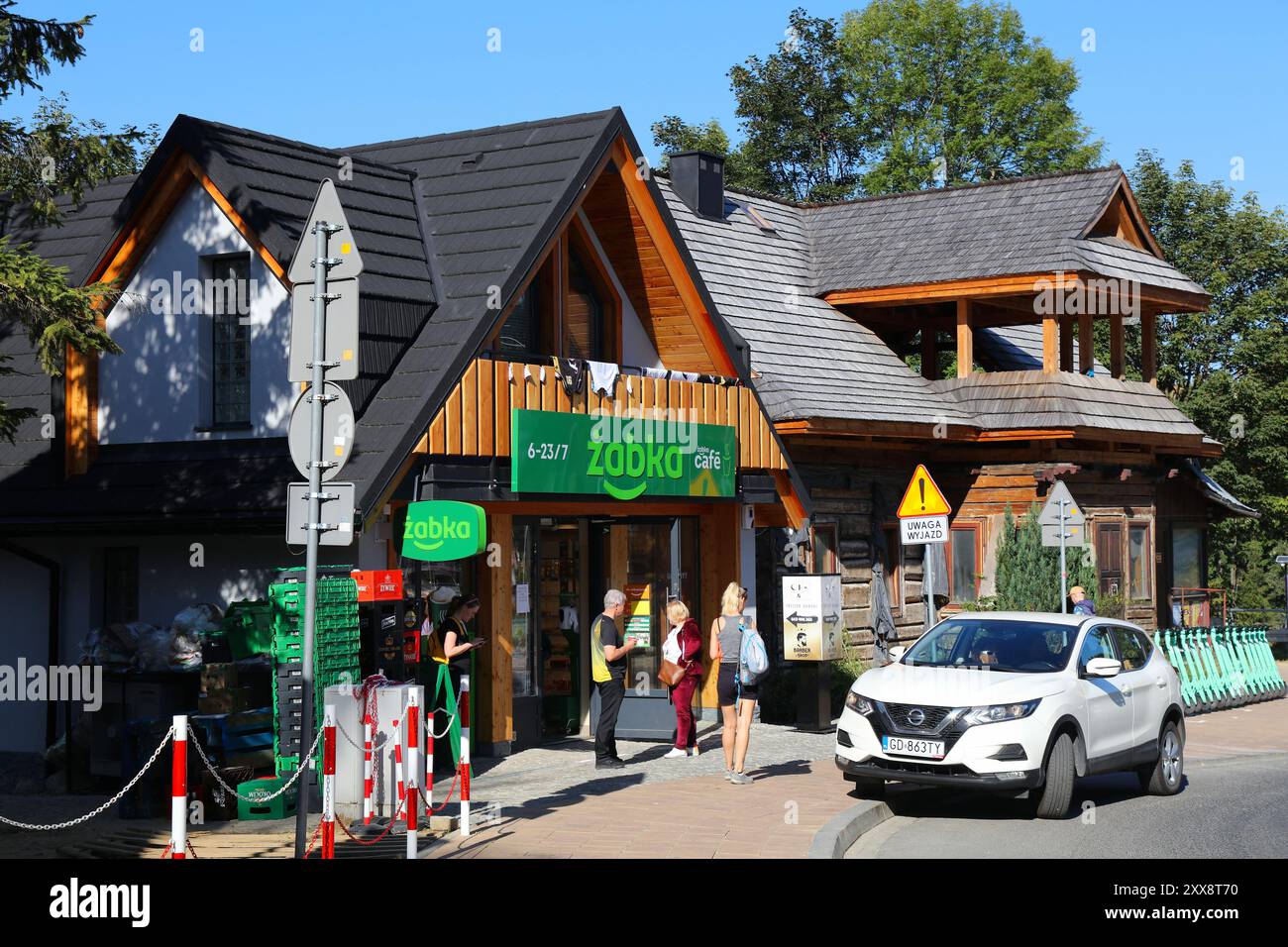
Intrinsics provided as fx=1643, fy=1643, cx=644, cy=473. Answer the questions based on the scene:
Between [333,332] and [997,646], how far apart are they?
736 cm

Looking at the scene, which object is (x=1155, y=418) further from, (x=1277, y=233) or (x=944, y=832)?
(x=944, y=832)

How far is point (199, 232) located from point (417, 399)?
11.5 ft

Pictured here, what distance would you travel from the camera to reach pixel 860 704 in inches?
573

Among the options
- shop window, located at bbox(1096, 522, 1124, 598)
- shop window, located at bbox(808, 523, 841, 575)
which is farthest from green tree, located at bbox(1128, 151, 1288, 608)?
shop window, located at bbox(808, 523, 841, 575)

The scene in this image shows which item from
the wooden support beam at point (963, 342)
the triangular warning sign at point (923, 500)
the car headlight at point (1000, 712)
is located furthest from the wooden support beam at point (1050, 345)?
the car headlight at point (1000, 712)

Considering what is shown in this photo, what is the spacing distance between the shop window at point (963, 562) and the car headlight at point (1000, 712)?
14660 millimetres

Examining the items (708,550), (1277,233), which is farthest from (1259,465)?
(708,550)

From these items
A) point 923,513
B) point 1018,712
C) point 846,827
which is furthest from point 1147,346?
point 846,827

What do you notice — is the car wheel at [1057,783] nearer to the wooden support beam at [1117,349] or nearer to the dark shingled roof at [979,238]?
the dark shingled roof at [979,238]

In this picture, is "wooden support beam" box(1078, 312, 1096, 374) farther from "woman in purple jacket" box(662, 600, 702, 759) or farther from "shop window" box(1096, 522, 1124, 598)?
"woman in purple jacket" box(662, 600, 702, 759)

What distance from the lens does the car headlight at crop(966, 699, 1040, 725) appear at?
13.7 m

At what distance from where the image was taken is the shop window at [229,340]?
17172mm

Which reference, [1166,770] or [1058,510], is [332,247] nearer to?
[1166,770]
